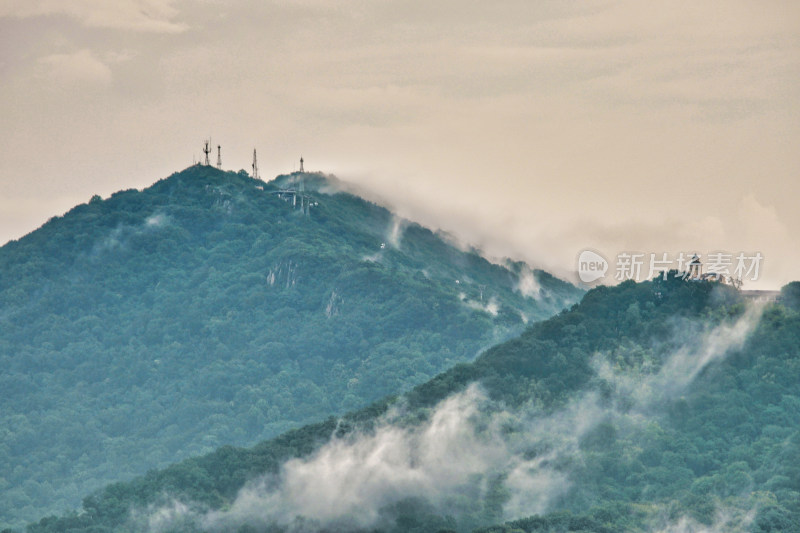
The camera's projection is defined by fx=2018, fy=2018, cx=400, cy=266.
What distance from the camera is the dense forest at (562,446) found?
127 m

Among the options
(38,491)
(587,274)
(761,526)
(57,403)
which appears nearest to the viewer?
(761,526)

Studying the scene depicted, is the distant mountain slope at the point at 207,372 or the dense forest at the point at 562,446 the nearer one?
the dense forest at the point at 562,446

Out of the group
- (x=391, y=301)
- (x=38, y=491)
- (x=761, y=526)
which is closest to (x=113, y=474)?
(x=38, y=491)

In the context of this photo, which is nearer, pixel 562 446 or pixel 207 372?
pixel 562 446

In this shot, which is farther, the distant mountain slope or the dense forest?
the distant mountain slope

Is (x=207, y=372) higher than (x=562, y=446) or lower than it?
higher

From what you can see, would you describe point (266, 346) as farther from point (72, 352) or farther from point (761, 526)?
point (761, 526)

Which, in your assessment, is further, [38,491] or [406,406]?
[38,491]

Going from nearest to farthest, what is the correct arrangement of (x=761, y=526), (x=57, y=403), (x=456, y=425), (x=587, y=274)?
(x=761, y=526) → (x=587, y=274) → (x=456, y=425) → (x=57, y=403)

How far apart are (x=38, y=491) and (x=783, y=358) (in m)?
65.3

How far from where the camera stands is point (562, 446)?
134 meters

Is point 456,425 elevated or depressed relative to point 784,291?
depressed

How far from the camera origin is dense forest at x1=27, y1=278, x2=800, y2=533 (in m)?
127

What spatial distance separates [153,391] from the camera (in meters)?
188
